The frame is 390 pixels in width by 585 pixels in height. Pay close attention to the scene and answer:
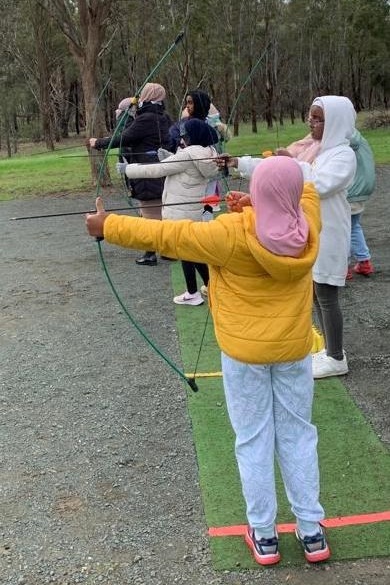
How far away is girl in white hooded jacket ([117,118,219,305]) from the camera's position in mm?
5195

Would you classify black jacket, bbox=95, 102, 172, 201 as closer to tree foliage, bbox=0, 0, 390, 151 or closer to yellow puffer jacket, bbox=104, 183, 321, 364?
yellow puffer jacket, bbox=104, 183, 321, 364

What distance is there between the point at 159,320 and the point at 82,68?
9877mm

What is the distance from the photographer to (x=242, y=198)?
2.68 m

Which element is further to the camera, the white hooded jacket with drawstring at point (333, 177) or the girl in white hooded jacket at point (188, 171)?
the girl in white hooded jacket at point (188, 171)

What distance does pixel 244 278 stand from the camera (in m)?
2.41

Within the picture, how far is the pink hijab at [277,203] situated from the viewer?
2.23 metres

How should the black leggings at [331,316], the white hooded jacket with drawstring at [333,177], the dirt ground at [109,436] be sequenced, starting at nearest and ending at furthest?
the dirt ground at [109,436] < the white hooded jacket with drawstring at [333,177] < the black leggings at [331,316]

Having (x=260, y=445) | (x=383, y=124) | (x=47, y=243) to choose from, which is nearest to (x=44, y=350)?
(x=260, y=445)

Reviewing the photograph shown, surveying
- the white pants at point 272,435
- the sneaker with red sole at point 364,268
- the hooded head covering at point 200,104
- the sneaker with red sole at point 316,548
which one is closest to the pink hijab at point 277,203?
the white pants at point 272,435

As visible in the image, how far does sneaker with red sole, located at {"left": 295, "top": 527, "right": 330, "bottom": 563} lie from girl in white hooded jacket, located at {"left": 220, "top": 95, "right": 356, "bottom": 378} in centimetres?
168

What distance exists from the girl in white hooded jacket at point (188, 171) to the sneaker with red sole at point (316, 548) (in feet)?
9.58

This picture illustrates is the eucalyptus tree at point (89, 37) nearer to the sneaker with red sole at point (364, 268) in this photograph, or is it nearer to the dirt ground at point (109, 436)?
the dirt ground at point (109, 436)

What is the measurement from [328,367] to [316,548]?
1.75 m

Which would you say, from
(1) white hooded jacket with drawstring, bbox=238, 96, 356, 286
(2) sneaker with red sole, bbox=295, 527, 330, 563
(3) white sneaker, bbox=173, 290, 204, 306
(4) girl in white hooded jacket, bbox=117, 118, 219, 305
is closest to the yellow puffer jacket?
(2) sneaker with red sole, bbox=295, 527, 330, 563
